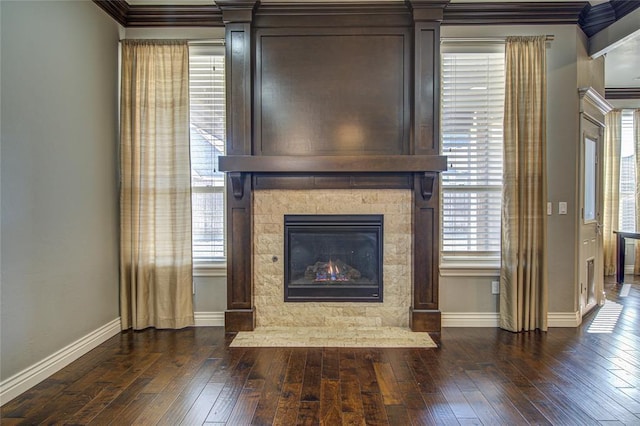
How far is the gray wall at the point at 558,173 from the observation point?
141 inches

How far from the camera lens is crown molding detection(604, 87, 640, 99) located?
18.5ft

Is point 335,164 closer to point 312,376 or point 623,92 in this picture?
point 312,376

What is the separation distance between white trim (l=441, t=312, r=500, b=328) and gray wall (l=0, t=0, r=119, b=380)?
10.8ft

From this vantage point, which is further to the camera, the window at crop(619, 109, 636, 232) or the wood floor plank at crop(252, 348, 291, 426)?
the window at crop(619, 109, 636, 232)

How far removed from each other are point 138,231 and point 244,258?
1.07m

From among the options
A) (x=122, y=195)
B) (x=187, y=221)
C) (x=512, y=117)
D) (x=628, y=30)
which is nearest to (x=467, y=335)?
(x=512, y=117)

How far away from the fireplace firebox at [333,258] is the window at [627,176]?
195 inches

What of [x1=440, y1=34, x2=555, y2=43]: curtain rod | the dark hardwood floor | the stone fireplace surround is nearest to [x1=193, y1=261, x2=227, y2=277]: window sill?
the stone fireplace surround

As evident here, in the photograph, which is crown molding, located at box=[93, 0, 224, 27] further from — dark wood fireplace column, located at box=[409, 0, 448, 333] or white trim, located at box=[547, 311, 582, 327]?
white trim, located at box=[547, 311, 582, 327]

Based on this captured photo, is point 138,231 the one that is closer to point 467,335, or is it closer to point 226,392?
point 226,392

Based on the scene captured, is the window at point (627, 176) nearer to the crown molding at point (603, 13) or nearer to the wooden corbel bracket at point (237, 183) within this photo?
the crown molding at point (603, 13)

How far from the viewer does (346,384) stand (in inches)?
97.7

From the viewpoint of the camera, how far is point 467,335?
342 centimetres

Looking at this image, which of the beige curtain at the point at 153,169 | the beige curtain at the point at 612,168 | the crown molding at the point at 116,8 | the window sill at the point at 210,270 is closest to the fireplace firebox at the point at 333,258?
the window sill at the point at 210,270
